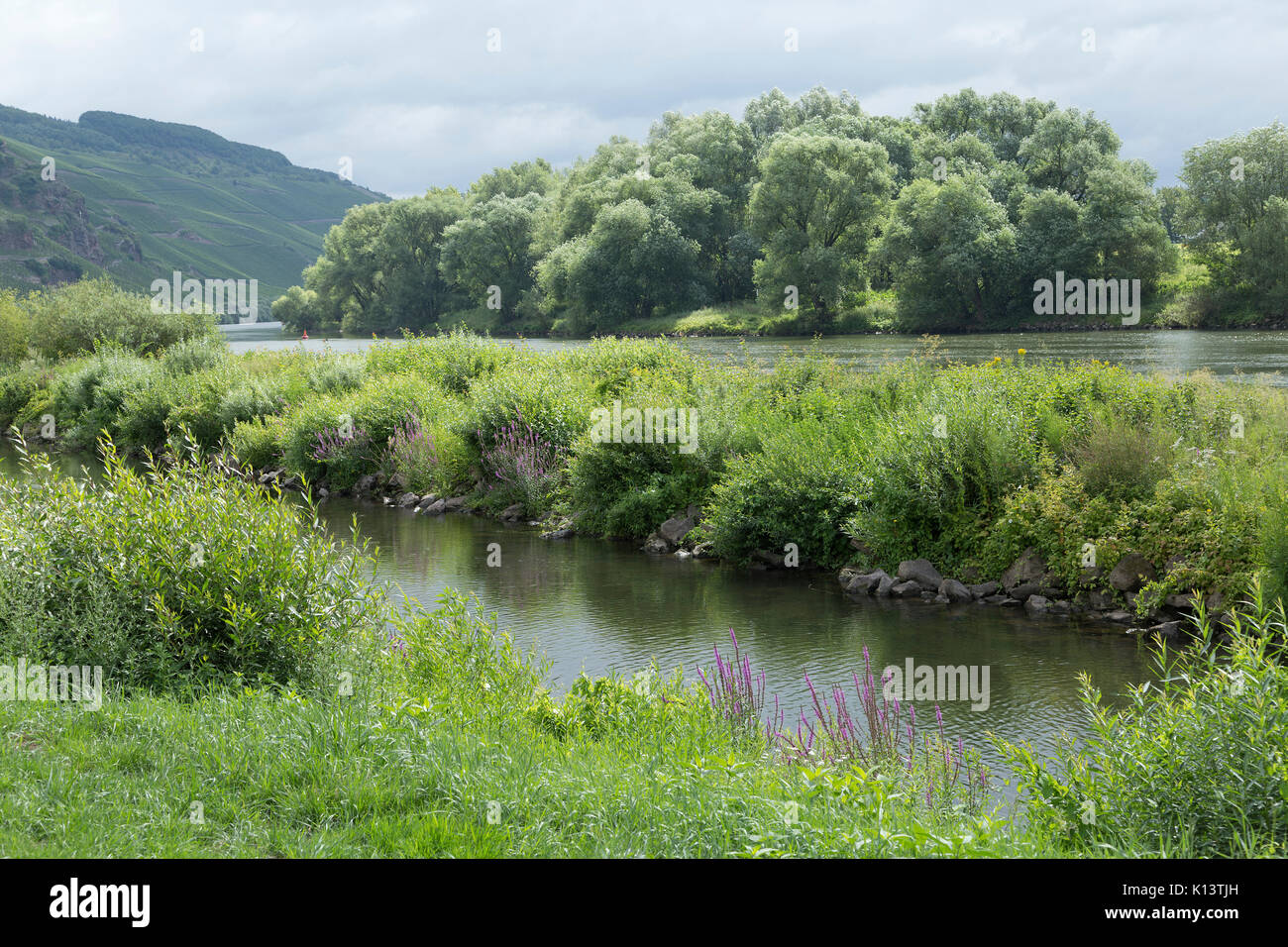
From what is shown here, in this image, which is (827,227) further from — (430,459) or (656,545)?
(656,545)

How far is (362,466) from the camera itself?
26.7 meters

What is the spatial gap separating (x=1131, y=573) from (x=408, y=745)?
10141 millimetres

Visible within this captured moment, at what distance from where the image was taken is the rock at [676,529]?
18.7 metres

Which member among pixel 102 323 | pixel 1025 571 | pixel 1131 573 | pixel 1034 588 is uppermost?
pixel 102 323

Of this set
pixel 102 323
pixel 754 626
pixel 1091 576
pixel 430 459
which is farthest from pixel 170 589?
pixel 102 323

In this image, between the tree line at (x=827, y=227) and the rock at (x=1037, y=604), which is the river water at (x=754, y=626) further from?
the tree line at (x=827, y=227)

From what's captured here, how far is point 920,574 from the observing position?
15.0 metres

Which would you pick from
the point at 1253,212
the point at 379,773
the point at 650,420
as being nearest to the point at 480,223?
the point at 1253,212

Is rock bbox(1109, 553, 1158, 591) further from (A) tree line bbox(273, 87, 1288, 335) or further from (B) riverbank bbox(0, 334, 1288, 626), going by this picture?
(A) tree line bbox(273, 87, 1288, 335)

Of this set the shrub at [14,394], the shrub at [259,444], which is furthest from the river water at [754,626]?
the shrub at [14,394]
